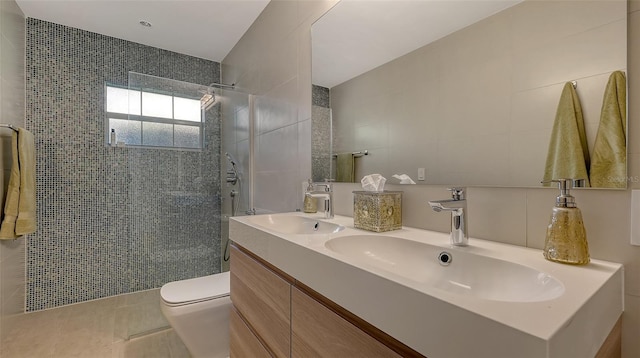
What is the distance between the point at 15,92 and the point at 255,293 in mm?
2489

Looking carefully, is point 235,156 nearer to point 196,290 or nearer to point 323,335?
point 196,290

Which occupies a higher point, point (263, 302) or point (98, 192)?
point (98, 192)

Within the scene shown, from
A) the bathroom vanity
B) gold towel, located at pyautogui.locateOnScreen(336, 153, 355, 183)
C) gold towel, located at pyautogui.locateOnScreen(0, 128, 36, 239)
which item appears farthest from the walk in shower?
the bathroom vanity

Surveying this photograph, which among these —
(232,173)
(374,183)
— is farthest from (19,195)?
(374,183)

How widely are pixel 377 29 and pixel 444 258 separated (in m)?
1.01

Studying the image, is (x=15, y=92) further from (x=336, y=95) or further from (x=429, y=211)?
(x=429, y=211)

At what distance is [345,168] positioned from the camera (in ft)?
4.76

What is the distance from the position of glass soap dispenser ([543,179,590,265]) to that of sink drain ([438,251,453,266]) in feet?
0.71

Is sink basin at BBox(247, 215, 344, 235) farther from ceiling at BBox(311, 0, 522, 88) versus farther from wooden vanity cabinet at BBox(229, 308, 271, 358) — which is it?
ceiling at BBox(311, 0, 522, 88)

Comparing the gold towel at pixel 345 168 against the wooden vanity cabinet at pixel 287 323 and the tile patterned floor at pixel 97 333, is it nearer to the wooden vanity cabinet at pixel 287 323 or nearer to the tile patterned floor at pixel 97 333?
the wooden vanity cabinet at pixel 287 323

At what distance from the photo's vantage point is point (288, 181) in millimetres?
1919

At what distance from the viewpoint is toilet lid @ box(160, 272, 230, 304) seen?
1.56m

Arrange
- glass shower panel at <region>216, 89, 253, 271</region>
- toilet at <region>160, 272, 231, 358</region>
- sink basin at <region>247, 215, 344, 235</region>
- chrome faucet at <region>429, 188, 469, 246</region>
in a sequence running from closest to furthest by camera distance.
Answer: chrome faucet at <region>429, 188, 469, 246</region>, sink basin at <region>247, 215, 344, 235</region>, toilet at <region>160, 272, 231, 358</region>, glass shower panel at <region>216, 89, 253, 271</region>

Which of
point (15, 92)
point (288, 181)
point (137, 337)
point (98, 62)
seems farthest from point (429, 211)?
point (98, 62)
